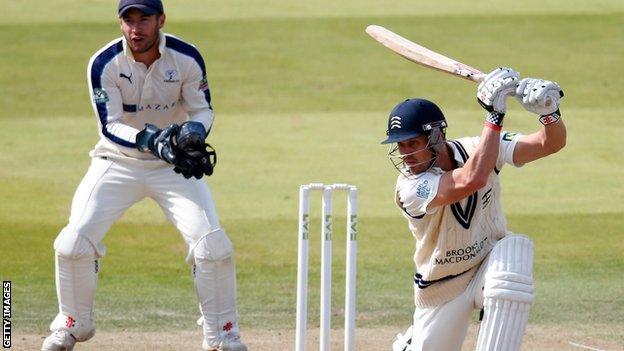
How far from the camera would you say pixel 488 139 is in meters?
5.04

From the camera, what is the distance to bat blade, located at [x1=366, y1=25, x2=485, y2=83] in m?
5.39

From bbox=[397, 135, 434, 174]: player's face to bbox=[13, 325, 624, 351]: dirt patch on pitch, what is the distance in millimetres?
1670

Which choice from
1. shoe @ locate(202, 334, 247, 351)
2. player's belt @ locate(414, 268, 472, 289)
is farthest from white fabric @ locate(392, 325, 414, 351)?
shoe @ locate(202, 334, 247, 351)

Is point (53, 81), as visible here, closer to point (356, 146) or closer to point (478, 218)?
point (356, 146)

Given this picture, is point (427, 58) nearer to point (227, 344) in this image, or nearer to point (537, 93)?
point (537, 93)

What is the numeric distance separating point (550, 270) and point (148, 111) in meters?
3.27

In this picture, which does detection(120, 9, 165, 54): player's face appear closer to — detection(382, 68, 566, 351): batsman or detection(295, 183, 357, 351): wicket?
detection(295, 183, 357, 351): wicket

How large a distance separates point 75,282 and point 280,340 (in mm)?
1247

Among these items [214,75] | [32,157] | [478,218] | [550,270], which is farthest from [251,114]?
[478,218]

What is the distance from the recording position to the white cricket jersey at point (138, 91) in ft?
20.6

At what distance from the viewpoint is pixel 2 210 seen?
399 inches

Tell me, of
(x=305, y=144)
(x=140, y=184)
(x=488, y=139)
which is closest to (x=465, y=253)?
(x=488, y=139)

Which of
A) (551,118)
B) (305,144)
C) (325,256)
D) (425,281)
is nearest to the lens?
(551,118)

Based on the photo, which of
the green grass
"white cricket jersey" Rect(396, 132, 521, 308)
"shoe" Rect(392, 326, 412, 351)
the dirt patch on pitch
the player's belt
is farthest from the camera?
the green grass
